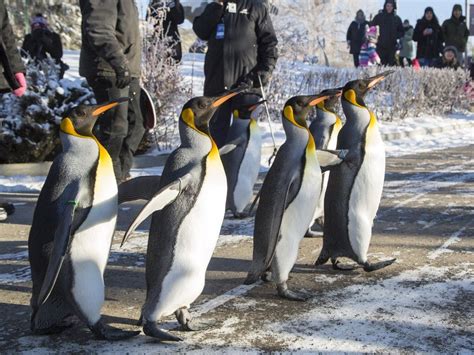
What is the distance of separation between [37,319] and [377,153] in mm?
1864

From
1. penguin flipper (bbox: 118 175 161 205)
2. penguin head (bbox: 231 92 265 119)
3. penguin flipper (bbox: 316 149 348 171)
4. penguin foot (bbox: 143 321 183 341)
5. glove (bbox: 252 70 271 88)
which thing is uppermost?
glove (bbox: 252 70 271 88)

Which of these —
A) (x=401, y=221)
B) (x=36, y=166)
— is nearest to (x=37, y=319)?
(x=401, y=221)

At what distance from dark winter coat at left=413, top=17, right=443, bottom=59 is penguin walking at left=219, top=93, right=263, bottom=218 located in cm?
1160

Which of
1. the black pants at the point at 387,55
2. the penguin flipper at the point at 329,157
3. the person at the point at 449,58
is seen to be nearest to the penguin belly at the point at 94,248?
the penguin flipper at the point at 329,157

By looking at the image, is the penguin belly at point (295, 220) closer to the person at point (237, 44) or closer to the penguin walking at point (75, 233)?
the penguin walking at point (75, 233)

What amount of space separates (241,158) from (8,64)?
170 centimetres

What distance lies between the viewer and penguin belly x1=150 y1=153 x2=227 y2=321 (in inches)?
103

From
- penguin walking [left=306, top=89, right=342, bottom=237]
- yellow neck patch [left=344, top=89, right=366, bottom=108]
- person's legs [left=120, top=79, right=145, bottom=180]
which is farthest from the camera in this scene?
person's legs [left=120, top=79, right=145, bottom=180]

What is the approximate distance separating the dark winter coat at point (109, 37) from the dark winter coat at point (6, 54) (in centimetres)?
52

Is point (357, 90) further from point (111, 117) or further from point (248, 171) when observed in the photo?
point (111, 117)

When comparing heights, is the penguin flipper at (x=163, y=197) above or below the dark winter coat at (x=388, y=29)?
below

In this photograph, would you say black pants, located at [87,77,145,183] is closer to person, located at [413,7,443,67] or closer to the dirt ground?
the dirt ground

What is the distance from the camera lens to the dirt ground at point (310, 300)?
2615mm

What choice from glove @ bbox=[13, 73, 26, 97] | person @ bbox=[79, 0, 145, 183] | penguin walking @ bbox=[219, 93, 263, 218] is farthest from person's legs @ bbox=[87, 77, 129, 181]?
penguin walking @ bbox=[219, 93, 263, 218]
